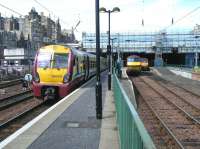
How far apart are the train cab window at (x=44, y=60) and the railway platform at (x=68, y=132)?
8931 millimetres

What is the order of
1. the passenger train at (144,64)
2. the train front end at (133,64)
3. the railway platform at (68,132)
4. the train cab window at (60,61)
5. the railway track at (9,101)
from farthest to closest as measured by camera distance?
the passenger train at (144,64) < the train front end at (133,64) < the train cab window at (60,61) < the railway track at (9,101) < the railway platform at (68,132)

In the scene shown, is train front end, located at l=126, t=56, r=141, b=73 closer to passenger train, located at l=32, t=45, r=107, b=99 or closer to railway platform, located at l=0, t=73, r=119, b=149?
passenger train, located at l=32, t=45, r=107, b=99

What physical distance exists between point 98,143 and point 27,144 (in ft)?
4.81

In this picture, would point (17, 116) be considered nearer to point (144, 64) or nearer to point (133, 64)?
point (133, 64)

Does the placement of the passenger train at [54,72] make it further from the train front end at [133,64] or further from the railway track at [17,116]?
the train front end at [133,64]

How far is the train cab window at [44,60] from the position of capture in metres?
23.8

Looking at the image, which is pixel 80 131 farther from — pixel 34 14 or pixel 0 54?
pixel 34 14

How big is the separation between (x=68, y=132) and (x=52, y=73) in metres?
13.1

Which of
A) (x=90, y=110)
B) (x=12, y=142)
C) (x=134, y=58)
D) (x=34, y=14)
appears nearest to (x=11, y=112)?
(x=90, y=110)

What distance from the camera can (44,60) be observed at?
23.9 metres

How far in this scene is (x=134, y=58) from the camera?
214ft

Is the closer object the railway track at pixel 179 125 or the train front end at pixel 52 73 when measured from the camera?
the railway track at pixel 179 125

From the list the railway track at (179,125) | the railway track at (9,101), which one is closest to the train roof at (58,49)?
the railway track at (9,101)

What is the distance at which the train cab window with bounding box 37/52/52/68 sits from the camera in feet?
78.0
